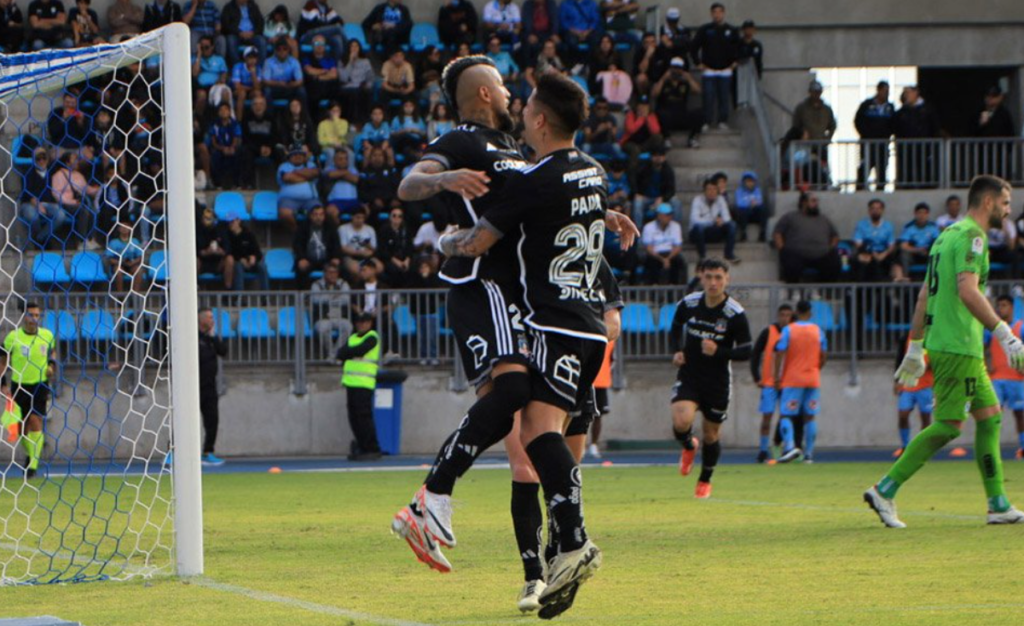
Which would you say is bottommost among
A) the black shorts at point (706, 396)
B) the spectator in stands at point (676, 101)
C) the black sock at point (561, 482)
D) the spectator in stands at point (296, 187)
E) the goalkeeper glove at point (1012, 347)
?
the black shorts at point (706, 396)

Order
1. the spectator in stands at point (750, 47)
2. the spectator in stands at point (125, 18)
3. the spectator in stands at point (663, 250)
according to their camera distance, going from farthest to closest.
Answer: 1. the spectator in stands at point (750, 47)
2. the spectator in stands at point (125, 18)
3. the spectator in stands at point (663, 250)

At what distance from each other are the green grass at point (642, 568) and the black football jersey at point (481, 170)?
58.3 inches

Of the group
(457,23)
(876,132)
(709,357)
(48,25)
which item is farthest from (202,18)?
(709,357)

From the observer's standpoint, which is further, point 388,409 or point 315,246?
point 315,246

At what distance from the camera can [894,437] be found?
2519cm

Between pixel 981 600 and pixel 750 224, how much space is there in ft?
66.1

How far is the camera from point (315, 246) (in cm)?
2481

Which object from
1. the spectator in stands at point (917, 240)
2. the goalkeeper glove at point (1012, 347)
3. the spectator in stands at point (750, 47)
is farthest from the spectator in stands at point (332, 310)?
the goalkeeper glove at point (1012, 347)

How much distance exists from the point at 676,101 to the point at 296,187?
701 centimetres

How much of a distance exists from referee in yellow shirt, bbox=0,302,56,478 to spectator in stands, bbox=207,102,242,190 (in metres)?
7.51

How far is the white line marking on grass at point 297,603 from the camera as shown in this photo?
22.6 ft

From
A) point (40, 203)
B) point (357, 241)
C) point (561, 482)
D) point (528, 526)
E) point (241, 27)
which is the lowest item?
point (528, 526)

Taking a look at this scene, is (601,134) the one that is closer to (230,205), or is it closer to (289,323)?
(230,205)

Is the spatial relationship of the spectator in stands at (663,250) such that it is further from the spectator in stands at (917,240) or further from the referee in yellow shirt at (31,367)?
the referee in yellow shirt at (31,367)
